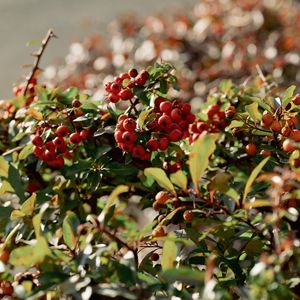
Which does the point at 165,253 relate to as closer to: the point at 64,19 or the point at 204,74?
the point at 204,74

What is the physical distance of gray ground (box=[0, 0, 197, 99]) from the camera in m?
5.83

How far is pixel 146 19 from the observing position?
4699 millimetres

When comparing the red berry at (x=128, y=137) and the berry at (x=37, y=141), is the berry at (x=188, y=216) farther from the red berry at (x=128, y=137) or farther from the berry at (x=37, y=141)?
the berry at (x=37, y=141)

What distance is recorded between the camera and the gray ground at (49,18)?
229 inches

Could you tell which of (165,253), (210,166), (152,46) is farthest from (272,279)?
(152,46)

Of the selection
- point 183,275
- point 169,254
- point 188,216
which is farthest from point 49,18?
point 183,275

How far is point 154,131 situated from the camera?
1.57m

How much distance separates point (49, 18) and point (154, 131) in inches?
186

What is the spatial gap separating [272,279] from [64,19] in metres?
5.37

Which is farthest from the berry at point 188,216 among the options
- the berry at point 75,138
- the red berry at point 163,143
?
the berry at point 75,138

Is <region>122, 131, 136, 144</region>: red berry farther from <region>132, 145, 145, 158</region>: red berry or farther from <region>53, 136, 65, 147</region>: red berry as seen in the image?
<region>53, 136, 65, 147</region>: red berry

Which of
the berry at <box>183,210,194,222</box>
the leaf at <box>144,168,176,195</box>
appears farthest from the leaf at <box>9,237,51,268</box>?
the berry at <box>183,210,194,222</box>

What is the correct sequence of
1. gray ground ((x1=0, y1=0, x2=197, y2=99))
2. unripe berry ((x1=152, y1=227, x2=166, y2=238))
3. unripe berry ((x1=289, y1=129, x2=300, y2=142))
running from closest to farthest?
unripe berry ((x1=152, y1=227, x2=166, y2=238))
unripe berry ((x1=289, y1=129, x2=300, y2=142))
gray ground ((x1=0, y1=0, x2=197, y2=99))

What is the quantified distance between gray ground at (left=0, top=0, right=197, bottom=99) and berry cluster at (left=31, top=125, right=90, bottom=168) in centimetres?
424
